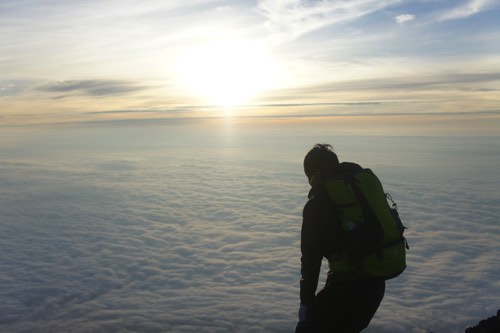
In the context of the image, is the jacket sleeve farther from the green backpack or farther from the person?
the green backpack

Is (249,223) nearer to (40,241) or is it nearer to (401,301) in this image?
(40,241)

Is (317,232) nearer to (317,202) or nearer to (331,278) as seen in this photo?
(317,202)

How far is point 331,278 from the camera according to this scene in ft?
10.8

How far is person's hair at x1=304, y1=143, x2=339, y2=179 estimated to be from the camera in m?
3.22

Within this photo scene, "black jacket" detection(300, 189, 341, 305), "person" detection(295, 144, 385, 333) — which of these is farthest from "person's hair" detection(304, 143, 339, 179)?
"black jacket" detection(300, 189, 341, 305)

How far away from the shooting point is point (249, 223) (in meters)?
21.6

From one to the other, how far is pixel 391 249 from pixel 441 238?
15.9m

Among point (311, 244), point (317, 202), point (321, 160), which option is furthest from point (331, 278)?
point (321, 160)

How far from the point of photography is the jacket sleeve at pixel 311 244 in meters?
3.04

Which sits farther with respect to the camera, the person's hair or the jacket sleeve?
the person's hair

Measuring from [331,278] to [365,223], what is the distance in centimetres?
52

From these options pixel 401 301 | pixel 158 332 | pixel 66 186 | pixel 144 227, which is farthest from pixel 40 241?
pixel 66 186

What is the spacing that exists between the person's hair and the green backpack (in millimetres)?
76

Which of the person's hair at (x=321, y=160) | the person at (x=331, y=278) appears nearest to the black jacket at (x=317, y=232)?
the person at (x=331, y=278)
